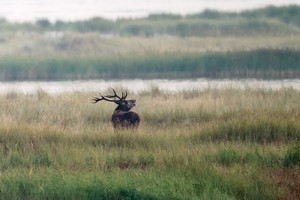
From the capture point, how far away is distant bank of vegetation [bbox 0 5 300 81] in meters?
33.8

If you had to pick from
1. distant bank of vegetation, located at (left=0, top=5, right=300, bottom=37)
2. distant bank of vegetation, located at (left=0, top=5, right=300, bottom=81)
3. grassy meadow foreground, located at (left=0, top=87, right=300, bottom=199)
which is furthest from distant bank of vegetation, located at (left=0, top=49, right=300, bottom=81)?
grassy meadow foreground, located at (left=0, top=87, right=300, bottom=199)

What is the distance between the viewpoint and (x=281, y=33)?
41.9 m

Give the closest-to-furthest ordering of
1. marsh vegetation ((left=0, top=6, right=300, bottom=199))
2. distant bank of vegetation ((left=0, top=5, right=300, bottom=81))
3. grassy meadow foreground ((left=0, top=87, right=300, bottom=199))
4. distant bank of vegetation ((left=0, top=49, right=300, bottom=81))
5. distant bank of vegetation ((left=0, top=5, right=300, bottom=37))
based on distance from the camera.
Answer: grassy meadow foreground ((left=0, top=87, right=300, bottom=199))
marsh vegetation ((left=0, top=6, right=300, bottom=199))
distant bank of vegetation ((left=0, top=49, right=300, bottom=81))
distant bank of vegetation ((left=0, top=5, right=300, bottom=81))
distant bank of vegetation ((left=0, top=5, right=300, bottom=37))

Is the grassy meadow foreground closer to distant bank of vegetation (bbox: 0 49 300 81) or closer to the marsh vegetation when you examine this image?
the marsh vegetation

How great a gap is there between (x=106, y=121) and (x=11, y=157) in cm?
563

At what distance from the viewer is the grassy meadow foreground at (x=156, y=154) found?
11531mm

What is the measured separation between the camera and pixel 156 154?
13469 millimetres

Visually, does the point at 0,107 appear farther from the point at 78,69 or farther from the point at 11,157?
the point at 78,69

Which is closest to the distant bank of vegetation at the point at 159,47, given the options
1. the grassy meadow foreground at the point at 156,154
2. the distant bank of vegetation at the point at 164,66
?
the distant bank of vegetation at the point at 164,66

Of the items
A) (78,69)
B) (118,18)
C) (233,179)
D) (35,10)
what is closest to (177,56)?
(78,69)

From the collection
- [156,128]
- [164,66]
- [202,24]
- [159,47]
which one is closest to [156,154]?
[156,128]

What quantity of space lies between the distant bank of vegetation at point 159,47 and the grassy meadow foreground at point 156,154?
13351 millimetres

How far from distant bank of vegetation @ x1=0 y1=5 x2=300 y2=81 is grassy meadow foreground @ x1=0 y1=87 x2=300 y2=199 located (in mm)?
13351

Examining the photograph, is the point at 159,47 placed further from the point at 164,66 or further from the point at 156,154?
the point at 156,154
